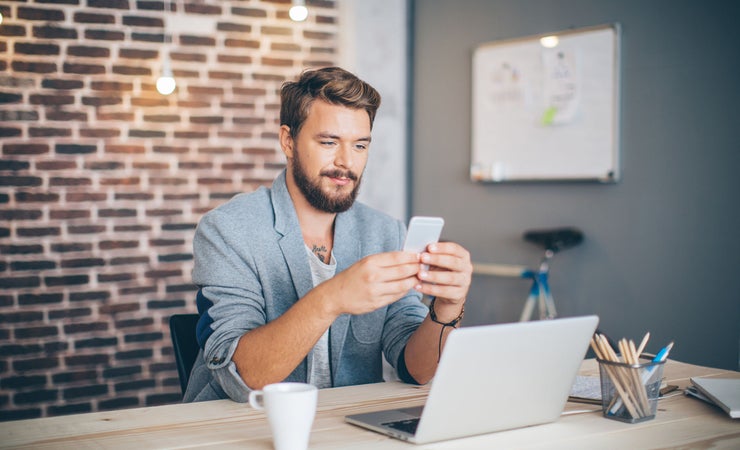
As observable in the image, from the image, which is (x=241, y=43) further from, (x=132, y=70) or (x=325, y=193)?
(x=325, y=193)

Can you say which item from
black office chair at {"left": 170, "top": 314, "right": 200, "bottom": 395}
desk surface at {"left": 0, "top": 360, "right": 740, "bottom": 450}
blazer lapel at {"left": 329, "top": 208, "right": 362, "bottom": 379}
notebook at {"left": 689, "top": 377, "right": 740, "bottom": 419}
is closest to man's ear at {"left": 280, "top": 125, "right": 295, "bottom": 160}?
blazer lapel at {"left": 329, "top": 208, "right": 362, "bottom": 379}

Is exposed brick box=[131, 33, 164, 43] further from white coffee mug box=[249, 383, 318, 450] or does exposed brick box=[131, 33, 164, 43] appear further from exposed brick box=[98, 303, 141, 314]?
white coffee mug box=[249, 383, 318, 450]

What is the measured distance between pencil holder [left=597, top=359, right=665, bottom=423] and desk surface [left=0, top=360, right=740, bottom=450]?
0.02m

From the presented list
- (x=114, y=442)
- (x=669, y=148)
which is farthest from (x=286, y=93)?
(x=669, y=148)

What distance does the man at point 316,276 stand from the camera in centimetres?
152

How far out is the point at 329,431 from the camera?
1281mm

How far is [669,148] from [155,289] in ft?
8.31

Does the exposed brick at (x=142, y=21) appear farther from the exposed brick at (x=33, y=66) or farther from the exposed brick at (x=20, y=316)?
the exposed brick at (x=20, y=316)

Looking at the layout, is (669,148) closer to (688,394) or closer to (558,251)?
(558,251)

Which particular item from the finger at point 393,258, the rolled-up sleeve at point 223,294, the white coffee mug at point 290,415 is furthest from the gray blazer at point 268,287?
the white coffee mug at point 290,415

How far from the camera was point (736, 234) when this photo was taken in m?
3.08

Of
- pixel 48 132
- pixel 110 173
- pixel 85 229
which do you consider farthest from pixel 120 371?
pixel 48 132

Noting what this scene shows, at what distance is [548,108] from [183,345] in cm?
251

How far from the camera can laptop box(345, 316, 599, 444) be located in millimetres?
1154
